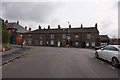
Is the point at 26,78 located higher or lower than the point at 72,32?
lower

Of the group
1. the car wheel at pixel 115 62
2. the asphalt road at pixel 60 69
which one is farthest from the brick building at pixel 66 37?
the car wheel at pixel 115 62

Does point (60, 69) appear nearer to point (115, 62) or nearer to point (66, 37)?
point (115, 62)

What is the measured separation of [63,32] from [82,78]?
110ft

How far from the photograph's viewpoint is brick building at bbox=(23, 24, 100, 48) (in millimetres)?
33219

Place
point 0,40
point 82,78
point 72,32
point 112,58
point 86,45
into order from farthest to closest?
point 72,32 < point 86,45 < point 0,40 < point 112,58 < point 82,78

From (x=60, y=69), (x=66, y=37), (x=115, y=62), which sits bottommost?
(x=60, y=69)

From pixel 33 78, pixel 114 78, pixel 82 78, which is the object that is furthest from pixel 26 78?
pixel 114 78

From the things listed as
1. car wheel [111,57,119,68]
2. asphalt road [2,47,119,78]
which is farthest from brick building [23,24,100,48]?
car wheel [111,57,119,68]

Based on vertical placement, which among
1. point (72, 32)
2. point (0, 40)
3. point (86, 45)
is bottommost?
point (86, 45)

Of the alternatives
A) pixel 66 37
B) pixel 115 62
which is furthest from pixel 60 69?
pixel 66 37

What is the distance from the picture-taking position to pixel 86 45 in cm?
3341

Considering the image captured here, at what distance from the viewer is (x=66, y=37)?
119 ft

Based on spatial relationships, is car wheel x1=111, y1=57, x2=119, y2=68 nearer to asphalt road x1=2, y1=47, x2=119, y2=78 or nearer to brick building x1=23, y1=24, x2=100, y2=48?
asphalt road x1=2, y1=47, x2=119, y2=78

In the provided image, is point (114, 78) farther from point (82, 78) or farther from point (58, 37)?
point (58, 37)
